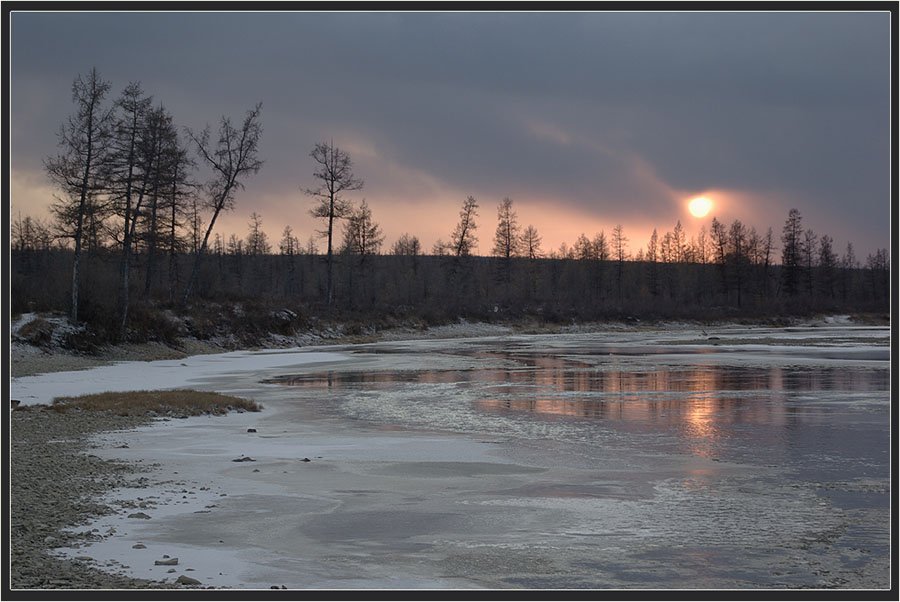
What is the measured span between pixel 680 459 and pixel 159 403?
492 inches

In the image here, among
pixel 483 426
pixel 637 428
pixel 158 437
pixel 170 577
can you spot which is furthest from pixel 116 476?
pixel 637 428

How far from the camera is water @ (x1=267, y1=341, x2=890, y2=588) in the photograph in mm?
8195

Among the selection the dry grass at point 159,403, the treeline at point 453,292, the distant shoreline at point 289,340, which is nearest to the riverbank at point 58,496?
the dry grass at point 159,403

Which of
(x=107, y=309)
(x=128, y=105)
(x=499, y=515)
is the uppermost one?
(x=128, y=105)

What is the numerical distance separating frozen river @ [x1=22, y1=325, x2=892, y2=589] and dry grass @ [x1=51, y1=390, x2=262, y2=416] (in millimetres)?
1180

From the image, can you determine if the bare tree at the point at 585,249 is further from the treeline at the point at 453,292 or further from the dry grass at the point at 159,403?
the dry grass at the point at 159,403

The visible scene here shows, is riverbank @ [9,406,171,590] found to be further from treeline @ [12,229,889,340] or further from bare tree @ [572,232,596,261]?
bare tree @ [572,232,596,261]

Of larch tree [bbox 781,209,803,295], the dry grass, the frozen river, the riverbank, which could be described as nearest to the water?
the frozen river

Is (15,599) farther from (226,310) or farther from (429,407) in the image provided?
(226,310)

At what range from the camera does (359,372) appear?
32.9 m

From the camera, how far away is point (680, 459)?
13781mm

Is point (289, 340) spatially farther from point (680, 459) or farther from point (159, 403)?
point (680, 459)

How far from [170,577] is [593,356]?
37148 millimetres

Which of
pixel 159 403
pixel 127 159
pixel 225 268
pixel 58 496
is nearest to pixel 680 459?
pixel 58 496
